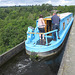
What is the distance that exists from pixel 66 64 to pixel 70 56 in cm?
90

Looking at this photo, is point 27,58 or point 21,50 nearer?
point 27,58

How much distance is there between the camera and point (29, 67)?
276 inches

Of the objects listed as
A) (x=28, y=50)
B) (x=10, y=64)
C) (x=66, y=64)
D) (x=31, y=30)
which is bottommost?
(x=10, y=64)

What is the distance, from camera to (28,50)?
27.6ft

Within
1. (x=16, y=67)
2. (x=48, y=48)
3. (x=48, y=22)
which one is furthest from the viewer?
(x=48, y=22)

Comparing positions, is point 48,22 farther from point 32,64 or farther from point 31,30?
point 32,64

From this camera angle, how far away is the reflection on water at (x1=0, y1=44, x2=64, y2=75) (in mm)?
6516

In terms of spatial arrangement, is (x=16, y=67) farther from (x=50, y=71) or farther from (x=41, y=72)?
(x=50, y=71)

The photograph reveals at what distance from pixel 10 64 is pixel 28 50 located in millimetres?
1623

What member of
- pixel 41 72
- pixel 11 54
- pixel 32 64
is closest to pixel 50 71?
pixel 41 72

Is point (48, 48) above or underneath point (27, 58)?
above

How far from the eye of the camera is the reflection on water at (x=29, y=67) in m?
6.52

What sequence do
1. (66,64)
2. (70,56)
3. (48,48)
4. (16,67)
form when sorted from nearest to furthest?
(66,64) < (70,56) < (16,67) < (48,48)

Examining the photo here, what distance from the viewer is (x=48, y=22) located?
10.7 metres
